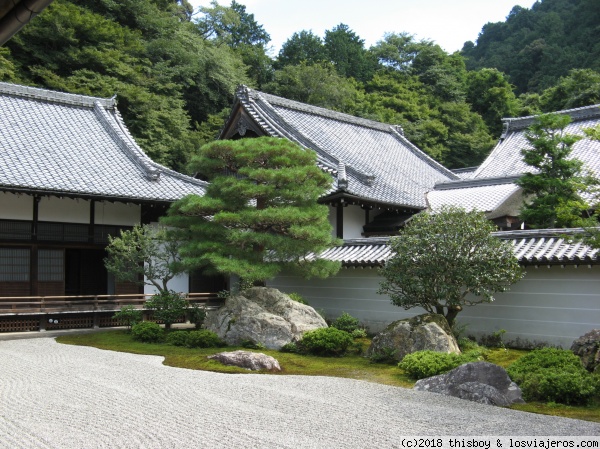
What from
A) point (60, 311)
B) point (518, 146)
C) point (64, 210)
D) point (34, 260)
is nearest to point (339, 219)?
point (64, 210)

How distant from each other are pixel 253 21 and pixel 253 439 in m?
59.3

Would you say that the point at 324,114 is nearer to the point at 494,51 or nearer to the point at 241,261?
the point at 241,261

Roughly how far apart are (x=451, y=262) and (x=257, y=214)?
4.74 m

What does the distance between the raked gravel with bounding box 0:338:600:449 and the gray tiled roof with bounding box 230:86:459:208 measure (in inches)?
442

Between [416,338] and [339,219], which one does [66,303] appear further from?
[416,338]

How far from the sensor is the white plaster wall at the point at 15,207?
60.2 feet

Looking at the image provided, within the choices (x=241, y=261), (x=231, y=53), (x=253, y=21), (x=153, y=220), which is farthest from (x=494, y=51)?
(x=241, y=261)

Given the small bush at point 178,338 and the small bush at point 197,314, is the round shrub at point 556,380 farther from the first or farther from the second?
the small bush at point 197,314

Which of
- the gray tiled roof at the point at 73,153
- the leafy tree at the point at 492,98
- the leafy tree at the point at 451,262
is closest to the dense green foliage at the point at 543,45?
the leafy tree at the point at 492,98

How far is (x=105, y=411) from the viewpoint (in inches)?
316

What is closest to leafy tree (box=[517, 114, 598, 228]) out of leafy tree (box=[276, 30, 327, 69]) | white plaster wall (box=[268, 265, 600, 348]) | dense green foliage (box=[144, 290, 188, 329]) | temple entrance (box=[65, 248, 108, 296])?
white plaster wall (box=[268, 265, 600, 348])

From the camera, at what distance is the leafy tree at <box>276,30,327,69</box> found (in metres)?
55.5

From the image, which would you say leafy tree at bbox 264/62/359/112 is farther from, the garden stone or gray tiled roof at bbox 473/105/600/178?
the garden stone

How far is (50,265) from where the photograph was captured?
19.3 m
